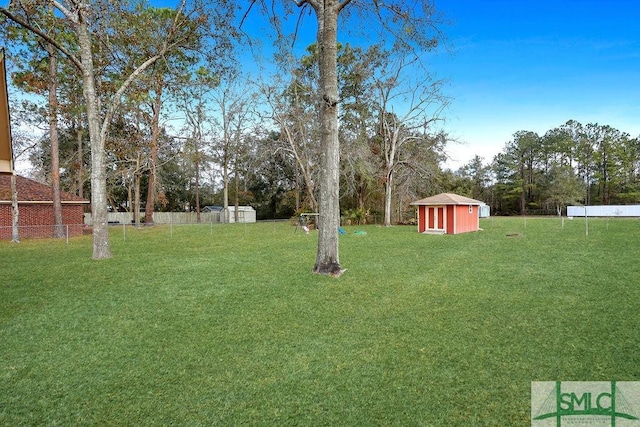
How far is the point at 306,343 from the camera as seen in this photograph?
395cm

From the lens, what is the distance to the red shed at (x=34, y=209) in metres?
16.9

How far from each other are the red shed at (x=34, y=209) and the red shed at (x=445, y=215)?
1714 centimetres

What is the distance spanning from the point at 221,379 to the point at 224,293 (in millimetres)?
3183

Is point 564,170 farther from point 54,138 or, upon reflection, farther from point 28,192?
point 28,192

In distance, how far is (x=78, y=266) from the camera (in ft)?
29.1

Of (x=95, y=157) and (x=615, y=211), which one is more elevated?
(x=95, y=157)

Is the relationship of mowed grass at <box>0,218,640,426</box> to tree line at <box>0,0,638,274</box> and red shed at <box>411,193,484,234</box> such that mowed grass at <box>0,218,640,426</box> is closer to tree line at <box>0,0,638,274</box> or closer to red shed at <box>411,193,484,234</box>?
tree line at <box>0,0,638,274</box>

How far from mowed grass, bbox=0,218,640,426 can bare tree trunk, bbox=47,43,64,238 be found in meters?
9.76

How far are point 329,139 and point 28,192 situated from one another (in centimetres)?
1829

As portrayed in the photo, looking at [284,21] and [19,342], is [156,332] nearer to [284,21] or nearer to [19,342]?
[19,342]

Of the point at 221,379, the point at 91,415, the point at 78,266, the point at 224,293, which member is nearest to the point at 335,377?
the point at 221,379

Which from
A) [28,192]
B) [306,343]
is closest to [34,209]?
[28,192]

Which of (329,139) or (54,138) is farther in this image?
(54,138)

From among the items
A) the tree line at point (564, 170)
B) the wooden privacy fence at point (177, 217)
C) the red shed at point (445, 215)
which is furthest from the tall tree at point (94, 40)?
the tree line at point (564, 170)
